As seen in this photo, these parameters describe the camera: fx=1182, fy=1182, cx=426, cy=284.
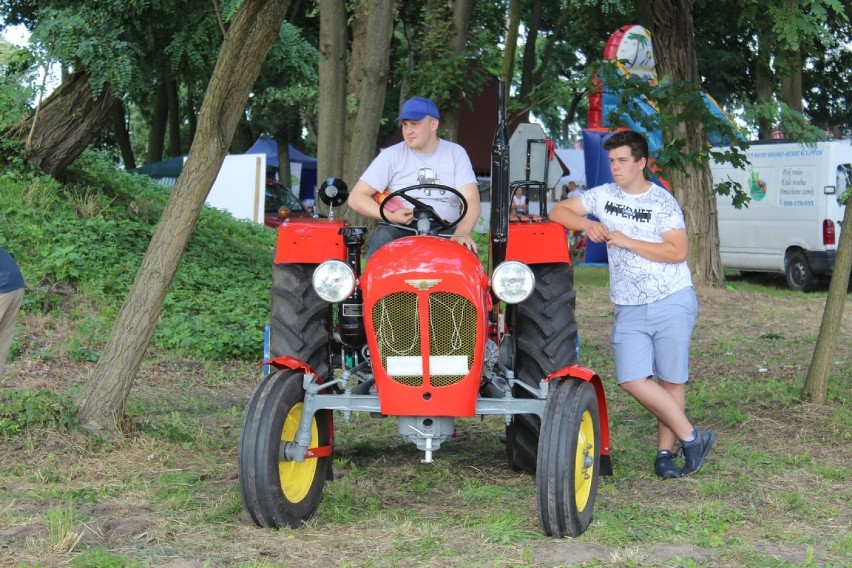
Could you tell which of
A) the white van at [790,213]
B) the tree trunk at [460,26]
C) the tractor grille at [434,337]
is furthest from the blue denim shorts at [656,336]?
the tree trunk at [460,26]

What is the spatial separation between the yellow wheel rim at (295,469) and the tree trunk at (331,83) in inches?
364

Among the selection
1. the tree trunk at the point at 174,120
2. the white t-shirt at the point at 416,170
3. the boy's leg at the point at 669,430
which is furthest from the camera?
the tree trunk at the point at 174,120

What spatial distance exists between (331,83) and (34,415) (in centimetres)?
852

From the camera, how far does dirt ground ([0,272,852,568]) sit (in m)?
4.66

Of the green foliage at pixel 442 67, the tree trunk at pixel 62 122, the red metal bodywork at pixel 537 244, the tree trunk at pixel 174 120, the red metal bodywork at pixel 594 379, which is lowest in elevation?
the red metal bodywork at pixel 594 379

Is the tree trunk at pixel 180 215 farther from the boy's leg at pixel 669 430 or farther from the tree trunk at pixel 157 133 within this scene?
the tree trunk at pixel 157 133

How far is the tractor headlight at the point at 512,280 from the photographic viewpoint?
5105 millimetres

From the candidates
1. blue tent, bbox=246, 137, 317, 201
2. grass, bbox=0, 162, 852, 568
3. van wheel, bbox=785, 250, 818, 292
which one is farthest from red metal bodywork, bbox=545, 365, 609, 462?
blue tent, bbox=246, 137, 317, 201

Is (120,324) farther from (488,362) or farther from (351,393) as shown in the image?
(488,362)

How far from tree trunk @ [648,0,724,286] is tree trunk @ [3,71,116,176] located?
19.2 feet

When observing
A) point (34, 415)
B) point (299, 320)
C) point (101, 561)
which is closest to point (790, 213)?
point (299, 320)

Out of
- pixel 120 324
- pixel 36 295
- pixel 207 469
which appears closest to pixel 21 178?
pixel 36 295

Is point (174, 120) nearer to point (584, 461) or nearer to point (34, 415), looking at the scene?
point (34, 415)

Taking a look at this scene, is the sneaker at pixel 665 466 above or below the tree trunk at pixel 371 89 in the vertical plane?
below
